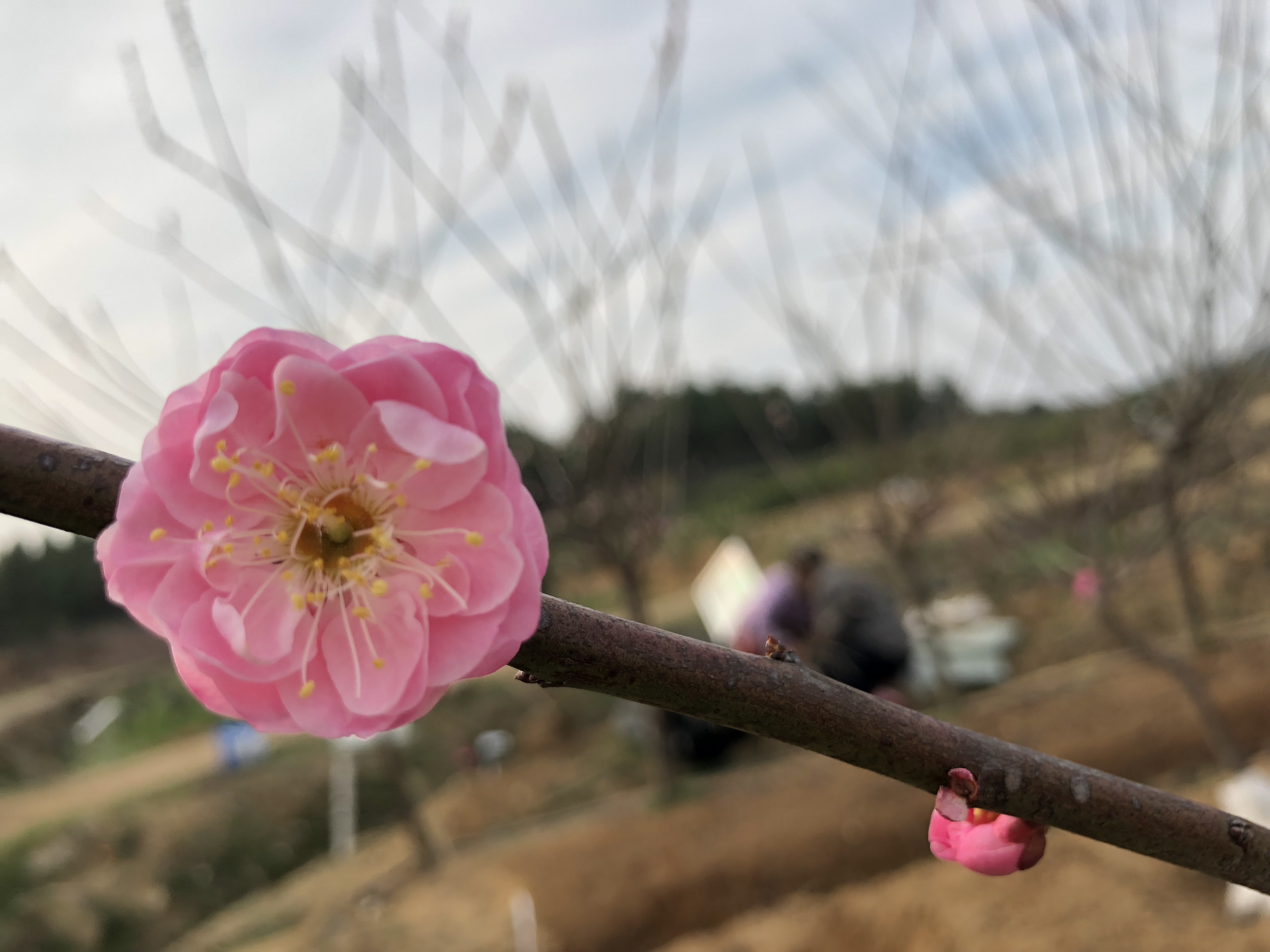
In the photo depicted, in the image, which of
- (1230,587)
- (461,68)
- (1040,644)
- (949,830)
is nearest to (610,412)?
(461,68)

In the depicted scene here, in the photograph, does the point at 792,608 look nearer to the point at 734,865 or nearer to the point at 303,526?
the point at 734,865

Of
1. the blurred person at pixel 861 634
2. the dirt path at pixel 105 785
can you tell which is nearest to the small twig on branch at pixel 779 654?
the blurred person at pixel 861 634

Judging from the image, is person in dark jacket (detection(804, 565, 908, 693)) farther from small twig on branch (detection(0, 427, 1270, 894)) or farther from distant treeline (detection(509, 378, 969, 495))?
small twig on branch (detection(0, 427, 1270, 894))

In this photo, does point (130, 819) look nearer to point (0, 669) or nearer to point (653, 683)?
point (653, 683)

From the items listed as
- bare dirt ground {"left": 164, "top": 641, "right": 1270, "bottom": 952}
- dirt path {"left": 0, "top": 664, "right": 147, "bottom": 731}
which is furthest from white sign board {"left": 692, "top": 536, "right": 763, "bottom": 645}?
dirt path {"left": 0, "top": 664, "right": 147, "bottom": 731}

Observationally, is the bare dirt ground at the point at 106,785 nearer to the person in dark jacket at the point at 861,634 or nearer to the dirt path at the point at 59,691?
the dirt path at the point at 59,691
